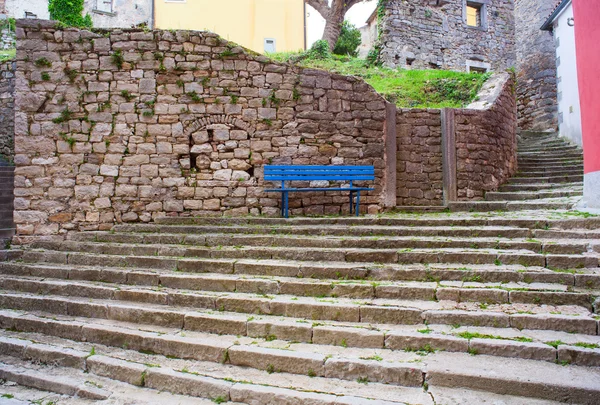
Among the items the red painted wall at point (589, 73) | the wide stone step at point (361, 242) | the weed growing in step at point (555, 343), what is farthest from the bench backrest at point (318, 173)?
the weed growing in step at point (555, 343)

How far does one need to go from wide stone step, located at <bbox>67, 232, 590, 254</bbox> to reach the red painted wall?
193cm

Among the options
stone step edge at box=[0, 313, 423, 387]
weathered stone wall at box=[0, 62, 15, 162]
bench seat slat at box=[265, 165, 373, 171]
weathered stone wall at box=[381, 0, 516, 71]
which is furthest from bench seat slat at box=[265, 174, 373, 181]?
weathered stone wall at box=[381, 0, 516, 71]

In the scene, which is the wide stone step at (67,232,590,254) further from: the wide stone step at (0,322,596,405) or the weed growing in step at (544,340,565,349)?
the wide stone step at (0,322,596,405)

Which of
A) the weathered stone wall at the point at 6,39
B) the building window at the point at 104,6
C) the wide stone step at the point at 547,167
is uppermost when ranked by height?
the building window at the point at 104,6

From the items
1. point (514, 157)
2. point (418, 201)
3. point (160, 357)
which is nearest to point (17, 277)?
point (160, 357)

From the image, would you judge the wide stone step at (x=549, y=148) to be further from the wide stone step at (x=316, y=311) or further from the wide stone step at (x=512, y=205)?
the wide stone step at (x=316, y=311)

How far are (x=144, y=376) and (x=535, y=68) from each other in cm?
→ 1662

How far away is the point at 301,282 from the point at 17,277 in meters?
3.87

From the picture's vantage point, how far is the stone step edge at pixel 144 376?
10.2 ft

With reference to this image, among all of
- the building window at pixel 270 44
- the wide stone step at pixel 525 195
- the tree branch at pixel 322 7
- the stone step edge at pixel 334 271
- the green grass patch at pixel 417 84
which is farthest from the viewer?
the building window at pixel 270 44

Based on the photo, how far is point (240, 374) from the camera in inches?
133

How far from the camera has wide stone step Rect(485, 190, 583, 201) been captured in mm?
7469

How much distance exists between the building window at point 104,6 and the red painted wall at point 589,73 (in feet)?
66.2

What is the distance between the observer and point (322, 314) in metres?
4.02
